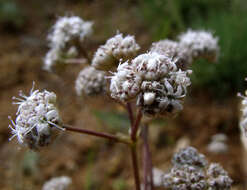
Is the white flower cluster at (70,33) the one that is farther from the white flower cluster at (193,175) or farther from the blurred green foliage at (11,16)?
the blurred green foliage at (11,16)

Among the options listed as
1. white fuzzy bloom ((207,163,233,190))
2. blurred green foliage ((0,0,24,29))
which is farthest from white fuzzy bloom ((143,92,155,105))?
blurred green foliage ((0,0,24,29))

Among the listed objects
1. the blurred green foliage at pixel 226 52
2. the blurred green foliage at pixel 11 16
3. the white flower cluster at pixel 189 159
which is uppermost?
the blurred green foliage at pixel 11 16

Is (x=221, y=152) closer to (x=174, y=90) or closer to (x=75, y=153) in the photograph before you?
(x=75, y=153)

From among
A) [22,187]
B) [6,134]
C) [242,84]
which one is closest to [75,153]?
[22,187]

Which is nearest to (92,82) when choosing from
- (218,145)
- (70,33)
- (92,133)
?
(70,33)

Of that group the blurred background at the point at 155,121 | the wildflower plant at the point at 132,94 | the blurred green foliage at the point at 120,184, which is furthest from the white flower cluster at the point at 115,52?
the blurred green foliage at the point at 120,184

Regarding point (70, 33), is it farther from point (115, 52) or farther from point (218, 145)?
point (218, 145)
